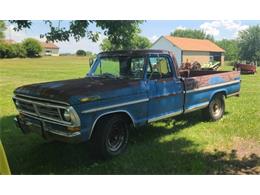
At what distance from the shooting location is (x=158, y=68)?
19.7 ft

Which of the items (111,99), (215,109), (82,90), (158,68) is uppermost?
(158,68)

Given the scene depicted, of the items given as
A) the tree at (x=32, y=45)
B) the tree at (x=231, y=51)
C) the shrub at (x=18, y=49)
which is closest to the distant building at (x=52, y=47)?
the tree at (x=32, y=45)

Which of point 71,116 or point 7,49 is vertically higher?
point 7,49

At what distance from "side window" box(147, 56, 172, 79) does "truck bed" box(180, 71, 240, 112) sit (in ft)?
1.54

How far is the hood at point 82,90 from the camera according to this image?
4414 millimetres

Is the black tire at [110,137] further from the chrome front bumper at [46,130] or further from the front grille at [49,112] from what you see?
the front grille at [49,112]

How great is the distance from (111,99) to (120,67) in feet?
4.30

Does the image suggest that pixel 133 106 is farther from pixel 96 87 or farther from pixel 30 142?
pixel 30 142

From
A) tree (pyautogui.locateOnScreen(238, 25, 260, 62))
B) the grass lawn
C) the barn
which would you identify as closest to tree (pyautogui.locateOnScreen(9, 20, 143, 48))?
the grass lawn

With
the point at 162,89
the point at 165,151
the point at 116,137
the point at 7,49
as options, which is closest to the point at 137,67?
the point at 162,89

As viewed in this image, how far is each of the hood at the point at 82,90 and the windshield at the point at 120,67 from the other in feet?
0.94

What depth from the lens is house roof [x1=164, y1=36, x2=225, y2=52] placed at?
21.5 m

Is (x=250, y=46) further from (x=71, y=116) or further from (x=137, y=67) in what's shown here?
(x=71, y=116)

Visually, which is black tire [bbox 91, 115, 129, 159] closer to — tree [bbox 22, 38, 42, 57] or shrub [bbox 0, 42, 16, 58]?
tree [bbox 22, 38, 42, 57]
